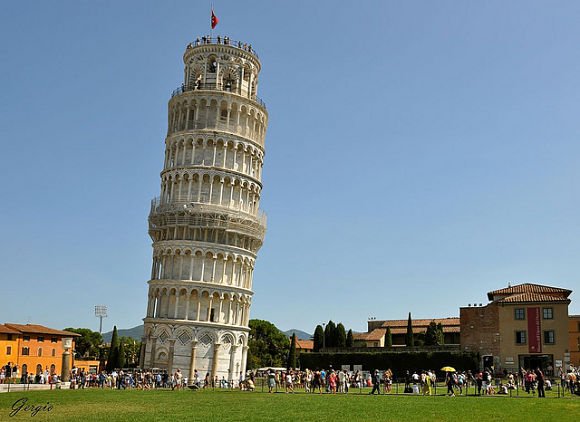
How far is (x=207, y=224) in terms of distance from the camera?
63.5 metres

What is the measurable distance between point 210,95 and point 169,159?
773 centimetres

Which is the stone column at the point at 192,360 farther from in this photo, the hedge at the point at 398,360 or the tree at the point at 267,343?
the tree at the point at 267,343

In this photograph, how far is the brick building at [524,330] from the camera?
60.3 meters

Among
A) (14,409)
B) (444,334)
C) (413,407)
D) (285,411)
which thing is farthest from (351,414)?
(444,334)

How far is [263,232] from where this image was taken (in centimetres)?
6956

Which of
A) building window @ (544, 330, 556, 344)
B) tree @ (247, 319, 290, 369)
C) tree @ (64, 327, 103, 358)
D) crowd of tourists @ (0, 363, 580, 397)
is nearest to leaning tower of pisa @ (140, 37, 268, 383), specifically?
crowd of tourists @ (0, 363, 580, 397)

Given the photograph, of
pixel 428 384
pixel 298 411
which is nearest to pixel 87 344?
pixel 428 384

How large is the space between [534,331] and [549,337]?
1.41 m

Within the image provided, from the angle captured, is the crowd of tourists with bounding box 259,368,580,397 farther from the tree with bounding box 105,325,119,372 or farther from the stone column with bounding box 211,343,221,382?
the tree with bounding box 105,325,119,372

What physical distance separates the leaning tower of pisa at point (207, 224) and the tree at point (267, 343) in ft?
124

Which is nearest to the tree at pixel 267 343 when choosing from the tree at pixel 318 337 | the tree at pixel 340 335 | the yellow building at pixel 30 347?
the tree at pixel 318 337

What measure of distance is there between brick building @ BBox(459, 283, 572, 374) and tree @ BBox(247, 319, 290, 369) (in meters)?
44.7

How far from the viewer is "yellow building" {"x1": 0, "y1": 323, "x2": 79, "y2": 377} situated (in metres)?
75.8

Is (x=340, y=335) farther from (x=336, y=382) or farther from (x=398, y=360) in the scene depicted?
(x=336, y=382)
